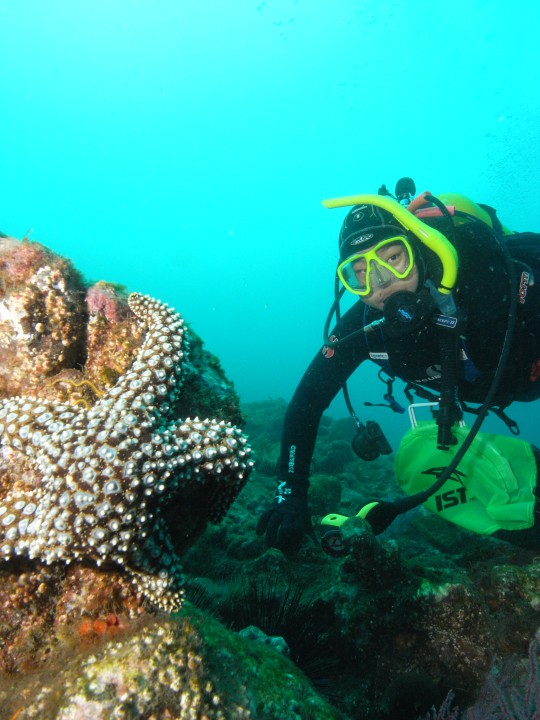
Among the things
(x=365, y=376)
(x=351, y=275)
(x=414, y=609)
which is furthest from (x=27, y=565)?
(x=365, y=376)

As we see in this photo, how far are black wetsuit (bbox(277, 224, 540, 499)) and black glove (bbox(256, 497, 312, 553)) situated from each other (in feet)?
0.67

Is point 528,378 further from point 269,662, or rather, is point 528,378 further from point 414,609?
point 269,662

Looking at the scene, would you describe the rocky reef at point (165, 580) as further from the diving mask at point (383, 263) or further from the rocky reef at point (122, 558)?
the diving mask at point (383, 263)

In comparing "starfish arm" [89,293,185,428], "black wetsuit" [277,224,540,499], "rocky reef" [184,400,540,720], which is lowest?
"rocky reef" [184,400,540,720]

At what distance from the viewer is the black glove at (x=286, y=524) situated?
4910 mm

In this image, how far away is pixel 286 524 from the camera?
16.2 ft

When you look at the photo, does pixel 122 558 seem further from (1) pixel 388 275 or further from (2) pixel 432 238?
(2) pixel 432 238

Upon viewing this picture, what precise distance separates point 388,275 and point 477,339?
1.33m

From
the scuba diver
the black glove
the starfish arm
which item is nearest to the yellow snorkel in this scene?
the scuba diver

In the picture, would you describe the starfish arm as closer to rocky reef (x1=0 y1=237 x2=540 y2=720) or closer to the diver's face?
rocky reef (x1=0 y1=237 x2=540 y2=720)

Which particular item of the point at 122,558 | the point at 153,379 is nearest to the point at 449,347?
the point at 153,379

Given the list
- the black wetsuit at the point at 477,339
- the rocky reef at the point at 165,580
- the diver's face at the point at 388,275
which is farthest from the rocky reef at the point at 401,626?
the diver's face at the point at 388,275

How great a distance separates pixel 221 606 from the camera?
12.1 ft

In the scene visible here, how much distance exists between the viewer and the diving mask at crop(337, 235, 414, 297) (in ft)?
15.6
